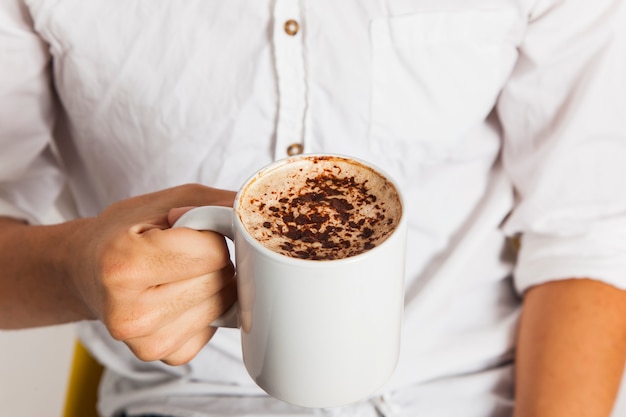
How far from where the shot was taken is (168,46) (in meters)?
0.80

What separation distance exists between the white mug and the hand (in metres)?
0.02

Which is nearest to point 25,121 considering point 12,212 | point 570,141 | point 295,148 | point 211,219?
point 12,212

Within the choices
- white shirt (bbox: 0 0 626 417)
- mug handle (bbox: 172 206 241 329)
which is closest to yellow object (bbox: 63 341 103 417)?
white shirt (bbox: 0 0 626 417)

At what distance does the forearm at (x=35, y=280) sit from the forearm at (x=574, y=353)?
1.58 feet

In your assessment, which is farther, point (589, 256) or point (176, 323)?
point (589, 256)

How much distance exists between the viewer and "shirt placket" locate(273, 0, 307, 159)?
769 mm

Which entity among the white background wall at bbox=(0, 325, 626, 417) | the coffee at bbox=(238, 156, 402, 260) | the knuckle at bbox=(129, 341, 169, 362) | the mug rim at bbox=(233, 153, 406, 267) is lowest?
the white background wall at bbox=(0, 325, 626, 417)

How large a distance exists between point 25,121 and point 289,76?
31cm

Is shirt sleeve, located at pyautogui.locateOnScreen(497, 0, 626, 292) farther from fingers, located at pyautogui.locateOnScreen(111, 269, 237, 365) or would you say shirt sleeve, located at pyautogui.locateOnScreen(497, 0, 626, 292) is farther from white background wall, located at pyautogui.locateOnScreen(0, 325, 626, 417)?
white background wall, located at pyautogui.locateOnScreen(0, 325, 626, 417)

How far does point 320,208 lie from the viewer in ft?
1.81

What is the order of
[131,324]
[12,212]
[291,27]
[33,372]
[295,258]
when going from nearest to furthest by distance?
[295,258]
[131,324]
[291,27]
[12,212]
[33,372]

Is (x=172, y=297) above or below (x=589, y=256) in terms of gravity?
above

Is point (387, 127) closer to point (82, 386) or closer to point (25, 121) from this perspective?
point (25, 121)

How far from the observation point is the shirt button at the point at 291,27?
0.77 metres
